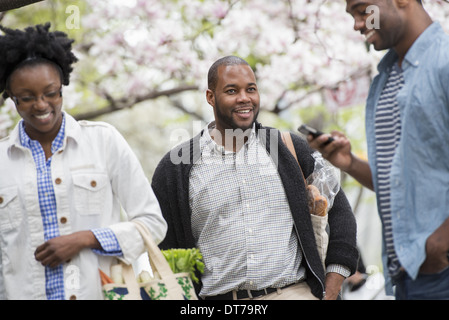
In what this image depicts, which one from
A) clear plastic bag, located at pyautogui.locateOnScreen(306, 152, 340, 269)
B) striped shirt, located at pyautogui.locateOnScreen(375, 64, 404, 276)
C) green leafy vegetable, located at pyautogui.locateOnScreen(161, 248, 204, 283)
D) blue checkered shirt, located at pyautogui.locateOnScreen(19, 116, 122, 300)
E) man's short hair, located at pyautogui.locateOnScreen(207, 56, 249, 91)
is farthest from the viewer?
man's short hair, located at pyautogui.locateOnScreen(207, 56, 249, 91)

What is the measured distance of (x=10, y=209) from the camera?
347cm

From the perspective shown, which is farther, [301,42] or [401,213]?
[301,42]

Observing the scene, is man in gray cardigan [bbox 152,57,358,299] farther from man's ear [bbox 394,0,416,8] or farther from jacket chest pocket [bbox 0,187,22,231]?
man's ear [bbox 394,0,416,8]

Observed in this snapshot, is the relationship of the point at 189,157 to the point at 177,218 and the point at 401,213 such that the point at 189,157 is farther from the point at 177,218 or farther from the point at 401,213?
the point at 401,213

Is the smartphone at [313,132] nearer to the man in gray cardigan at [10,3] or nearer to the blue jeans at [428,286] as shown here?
the blue jeans at [428,286]

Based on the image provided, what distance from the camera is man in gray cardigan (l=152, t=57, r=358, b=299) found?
4.20 meters

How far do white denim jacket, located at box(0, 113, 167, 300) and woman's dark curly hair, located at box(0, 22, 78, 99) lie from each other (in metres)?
0.31

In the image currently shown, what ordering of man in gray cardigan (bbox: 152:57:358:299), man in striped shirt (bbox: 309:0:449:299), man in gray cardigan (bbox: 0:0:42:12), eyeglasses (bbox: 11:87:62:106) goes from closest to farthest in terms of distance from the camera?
man in striped shirt (bbox: 309:0:449:299) < eyeglasses (bbox: 11:87:62:106) < man in gray cardigan (bbox: 0:0:42:12) < man in gray cardigan (bbox: 152:57:358:299)

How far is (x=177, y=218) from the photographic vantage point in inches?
174

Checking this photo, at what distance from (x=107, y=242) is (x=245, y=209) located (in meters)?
1.09

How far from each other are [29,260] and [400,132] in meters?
1.80

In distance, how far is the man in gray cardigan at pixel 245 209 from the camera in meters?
4.20

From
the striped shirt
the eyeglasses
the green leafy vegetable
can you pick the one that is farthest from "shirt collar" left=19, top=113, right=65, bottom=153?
the striped shirt
